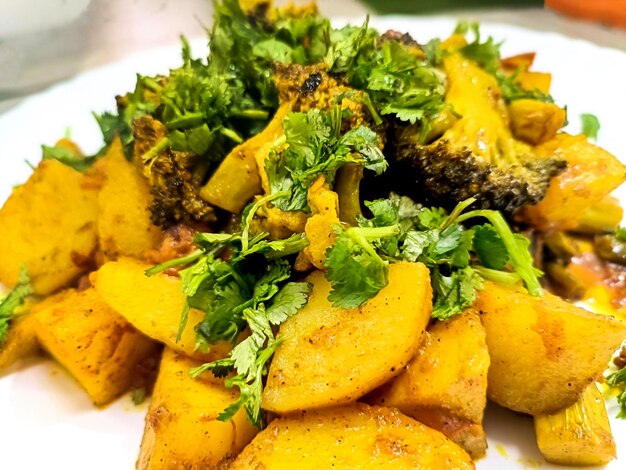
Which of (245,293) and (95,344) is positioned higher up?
(245,293)

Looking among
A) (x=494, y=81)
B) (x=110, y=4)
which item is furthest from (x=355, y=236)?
(x=110, y=4)

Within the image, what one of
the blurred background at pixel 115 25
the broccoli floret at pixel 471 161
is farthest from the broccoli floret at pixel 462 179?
the blurred background at pixel 115 25

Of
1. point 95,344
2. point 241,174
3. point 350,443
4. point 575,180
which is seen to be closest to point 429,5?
point 575,180

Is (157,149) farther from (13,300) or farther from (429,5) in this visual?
(429,5)

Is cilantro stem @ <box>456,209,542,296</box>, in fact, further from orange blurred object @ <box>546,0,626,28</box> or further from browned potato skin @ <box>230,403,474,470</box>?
orange blurred object @ <box>546,0,626,28</box>

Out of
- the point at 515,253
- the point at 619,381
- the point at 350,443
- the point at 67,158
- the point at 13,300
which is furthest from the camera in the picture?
the point at 67,158

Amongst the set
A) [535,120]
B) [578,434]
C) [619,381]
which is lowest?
[619,381]
